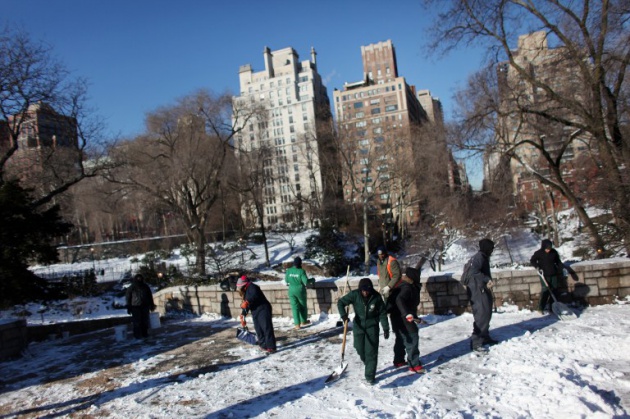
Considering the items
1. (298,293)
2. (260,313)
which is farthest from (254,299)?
(298,293)

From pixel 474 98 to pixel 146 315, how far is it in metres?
15.8

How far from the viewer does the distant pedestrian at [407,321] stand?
19.5ft

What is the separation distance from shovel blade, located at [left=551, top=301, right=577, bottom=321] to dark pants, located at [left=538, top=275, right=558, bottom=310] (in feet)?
0.94

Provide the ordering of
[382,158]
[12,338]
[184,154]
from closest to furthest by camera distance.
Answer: [12,338] → [184,154] → [382,158]

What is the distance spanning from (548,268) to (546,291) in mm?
451

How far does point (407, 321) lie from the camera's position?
5.97m

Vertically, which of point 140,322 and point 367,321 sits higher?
point 367,321

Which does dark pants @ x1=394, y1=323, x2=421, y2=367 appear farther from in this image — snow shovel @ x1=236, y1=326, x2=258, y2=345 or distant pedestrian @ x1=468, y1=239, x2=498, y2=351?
snow shovel @ x1=236, y1=326, x2=258, y2=345

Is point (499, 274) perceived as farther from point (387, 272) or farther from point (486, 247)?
point (387, 272)

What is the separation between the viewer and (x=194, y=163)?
26.7 m

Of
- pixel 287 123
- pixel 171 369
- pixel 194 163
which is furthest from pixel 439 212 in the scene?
pixel 287 123

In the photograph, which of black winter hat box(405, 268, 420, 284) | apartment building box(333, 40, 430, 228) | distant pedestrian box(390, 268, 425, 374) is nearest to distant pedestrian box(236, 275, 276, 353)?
distant pedestrian box(390, 268, 425, 374)

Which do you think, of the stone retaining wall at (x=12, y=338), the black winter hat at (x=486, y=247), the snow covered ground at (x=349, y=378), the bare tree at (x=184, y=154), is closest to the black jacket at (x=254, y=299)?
the snow covered ground at (x=349, y=378)

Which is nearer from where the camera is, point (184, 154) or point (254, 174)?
point (184, 154)
